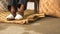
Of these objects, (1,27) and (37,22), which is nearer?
(1,27)

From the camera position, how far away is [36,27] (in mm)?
1755

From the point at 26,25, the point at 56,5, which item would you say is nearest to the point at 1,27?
the point at 26,25

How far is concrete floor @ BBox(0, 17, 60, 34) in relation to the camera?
163 centimetres

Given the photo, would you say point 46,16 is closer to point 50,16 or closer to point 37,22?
point 50,16

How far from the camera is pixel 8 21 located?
190 centimetres

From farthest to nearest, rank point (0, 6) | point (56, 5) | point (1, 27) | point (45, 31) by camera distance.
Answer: point (0, 6)
point (56, 5)
point (1, 27)
point (45, 31)

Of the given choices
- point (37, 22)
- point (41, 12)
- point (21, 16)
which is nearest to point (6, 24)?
point (21, 16)

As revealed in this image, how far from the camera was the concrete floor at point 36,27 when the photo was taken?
64.2 inches

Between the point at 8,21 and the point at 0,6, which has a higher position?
the point at 0,6

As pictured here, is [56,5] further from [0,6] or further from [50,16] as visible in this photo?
[0,6]

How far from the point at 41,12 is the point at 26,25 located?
44 centimetres

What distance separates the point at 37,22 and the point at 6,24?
1.15ft

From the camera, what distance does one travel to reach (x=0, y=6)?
2.33m

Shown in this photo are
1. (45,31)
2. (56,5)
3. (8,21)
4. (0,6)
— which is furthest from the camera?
(0,6)
